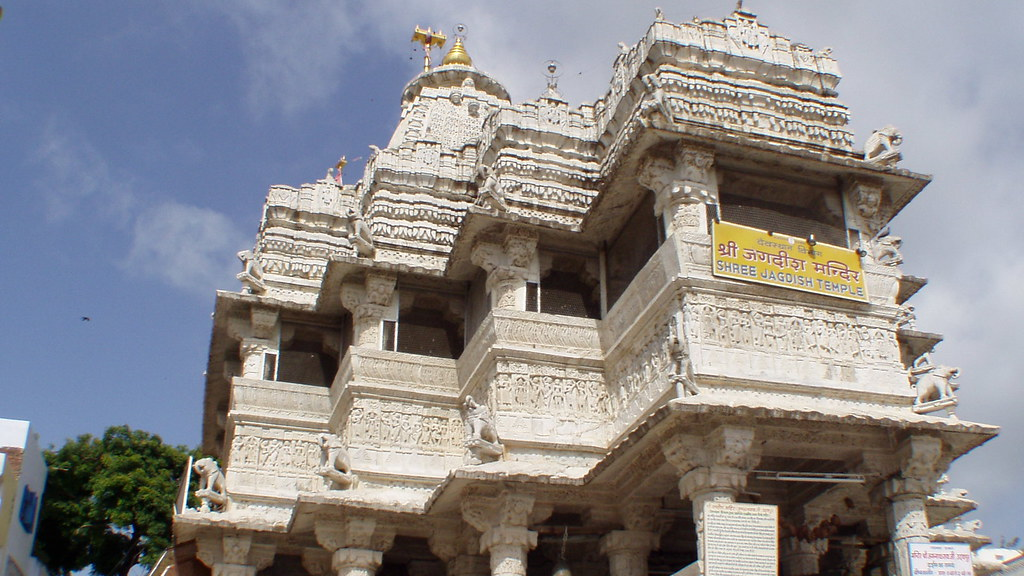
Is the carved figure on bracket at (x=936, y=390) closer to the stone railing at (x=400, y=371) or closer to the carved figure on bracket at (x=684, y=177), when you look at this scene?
the carved figure on bracket at (x=684, y=177)

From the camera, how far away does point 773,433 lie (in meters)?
12.6

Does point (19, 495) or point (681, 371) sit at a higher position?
point (19, 495)

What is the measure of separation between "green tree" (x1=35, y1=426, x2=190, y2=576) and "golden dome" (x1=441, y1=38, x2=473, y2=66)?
15.8 meters

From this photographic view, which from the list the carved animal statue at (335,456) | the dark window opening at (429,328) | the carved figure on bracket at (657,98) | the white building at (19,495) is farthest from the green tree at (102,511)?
the carved figure on bracket at (657,98)

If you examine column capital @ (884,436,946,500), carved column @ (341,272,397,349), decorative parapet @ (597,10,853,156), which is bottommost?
column capital @ (884,436,946,500)

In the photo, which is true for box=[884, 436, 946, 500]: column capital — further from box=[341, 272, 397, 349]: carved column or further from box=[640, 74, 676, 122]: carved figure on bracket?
box=[341, 272, 397, 349]: carved column

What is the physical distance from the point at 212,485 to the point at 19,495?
10.3 m

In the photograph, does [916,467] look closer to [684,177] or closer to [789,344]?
[789,344]

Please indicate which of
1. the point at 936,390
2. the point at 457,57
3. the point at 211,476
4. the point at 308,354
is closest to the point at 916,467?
the point at 936,390

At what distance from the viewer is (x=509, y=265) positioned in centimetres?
1744

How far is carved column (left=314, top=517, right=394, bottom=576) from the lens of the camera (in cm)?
1595

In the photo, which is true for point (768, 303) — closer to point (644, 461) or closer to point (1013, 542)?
point (644, 461)

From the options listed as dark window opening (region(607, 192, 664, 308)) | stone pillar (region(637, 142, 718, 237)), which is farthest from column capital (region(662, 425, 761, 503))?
dark window opening (region(607, 192, 664, 308))

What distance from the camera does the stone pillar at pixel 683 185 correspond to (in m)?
14.6
